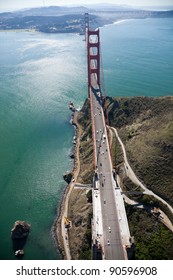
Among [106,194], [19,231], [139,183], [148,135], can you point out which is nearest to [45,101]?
[148,135]

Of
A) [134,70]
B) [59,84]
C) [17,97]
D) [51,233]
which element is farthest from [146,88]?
[51,233]

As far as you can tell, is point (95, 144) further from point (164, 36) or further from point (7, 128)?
point (164, 36)

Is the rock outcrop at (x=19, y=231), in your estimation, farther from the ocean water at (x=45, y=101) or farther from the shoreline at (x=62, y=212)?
the shoreline at (x=62, y=212)

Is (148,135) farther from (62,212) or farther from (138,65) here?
(138,65)

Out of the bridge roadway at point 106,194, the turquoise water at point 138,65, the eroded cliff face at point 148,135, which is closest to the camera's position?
the bridge roadway at point 106,194

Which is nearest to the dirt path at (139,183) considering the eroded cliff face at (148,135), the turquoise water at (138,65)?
the eroded cliff face at (148,135)

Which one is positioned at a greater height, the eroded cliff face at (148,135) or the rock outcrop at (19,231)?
the eroded cliff face at (148,135)
